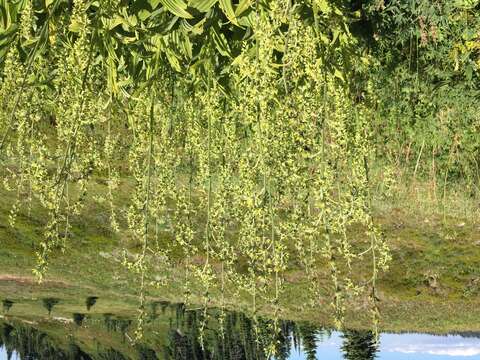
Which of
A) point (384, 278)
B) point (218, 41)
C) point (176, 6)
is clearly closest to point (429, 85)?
point (218, 41)

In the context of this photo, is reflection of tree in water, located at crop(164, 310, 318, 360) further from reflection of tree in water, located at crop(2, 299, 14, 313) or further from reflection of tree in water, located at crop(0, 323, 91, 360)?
reflection of tree in water, located at crop(2, 299, 14, 313)

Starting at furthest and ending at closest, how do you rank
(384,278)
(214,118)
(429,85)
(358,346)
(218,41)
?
1. (384,278)
2. (358,346)
3. (429,85)
4. (218,41)
5. (214,118)

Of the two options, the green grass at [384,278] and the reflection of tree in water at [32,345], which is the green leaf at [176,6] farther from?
the reflection of tree in water at [32,345]

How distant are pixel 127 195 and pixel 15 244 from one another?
5.29 feet

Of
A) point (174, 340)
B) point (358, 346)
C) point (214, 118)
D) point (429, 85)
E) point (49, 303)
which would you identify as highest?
point (429, 85)

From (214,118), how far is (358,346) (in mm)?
4796

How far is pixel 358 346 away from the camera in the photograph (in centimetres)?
827

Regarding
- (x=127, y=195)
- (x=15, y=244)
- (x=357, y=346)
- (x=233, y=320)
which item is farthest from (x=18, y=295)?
(x=357, y=346)

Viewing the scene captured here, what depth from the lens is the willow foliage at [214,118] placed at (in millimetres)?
3539

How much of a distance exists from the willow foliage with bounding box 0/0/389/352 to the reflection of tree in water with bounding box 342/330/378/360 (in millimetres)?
3346

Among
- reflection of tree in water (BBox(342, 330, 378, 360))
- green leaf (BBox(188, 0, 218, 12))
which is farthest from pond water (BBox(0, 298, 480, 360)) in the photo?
green leaf (BBox(188, 0, 218, 12))

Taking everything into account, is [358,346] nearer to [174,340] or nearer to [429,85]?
[174,340]

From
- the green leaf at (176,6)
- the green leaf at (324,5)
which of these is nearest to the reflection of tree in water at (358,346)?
the green leaf at (324,5)

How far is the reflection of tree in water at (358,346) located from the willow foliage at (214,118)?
3346 mm
